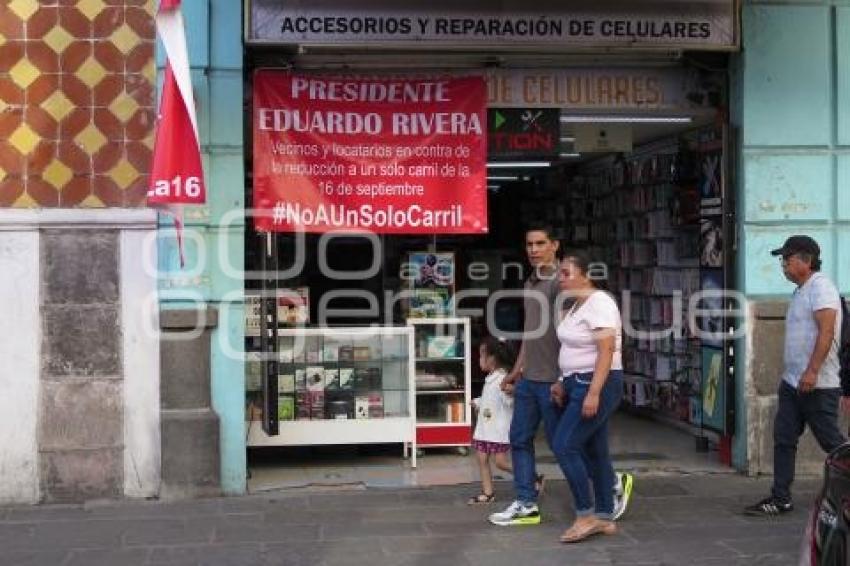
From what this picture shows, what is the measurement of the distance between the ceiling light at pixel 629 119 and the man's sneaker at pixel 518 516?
314cm

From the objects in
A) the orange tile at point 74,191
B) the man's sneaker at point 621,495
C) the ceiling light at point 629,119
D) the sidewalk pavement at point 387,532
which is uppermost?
the ceiling light at point 629,119

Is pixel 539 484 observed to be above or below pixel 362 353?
below

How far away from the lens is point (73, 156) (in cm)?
733

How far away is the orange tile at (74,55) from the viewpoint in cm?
735

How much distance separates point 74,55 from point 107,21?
323mm

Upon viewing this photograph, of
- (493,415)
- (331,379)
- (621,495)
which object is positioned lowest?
(621,495)

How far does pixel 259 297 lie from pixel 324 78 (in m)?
1.67

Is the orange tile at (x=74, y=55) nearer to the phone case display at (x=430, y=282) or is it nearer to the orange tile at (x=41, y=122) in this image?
the orange tile at (x=41, y=122)

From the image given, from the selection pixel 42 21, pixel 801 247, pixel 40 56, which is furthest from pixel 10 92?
pixel 801 247

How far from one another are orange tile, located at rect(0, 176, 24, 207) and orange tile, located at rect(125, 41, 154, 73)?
1064 mm

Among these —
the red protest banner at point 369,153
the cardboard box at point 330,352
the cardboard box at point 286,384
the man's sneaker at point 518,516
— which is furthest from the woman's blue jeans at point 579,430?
the cardboard box at point 286,384

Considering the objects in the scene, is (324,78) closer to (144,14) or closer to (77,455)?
(144,14)

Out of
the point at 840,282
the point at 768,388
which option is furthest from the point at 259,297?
the point at 840,282

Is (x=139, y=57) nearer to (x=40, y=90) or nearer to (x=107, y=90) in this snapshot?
(x=107, y=90)
